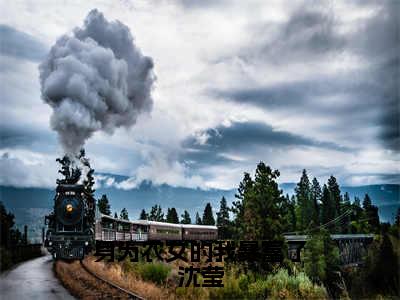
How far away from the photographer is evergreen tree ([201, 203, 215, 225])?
3501 inches

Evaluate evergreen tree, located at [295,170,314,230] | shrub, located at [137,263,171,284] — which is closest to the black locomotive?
shrub, located at [137,263,171,284]

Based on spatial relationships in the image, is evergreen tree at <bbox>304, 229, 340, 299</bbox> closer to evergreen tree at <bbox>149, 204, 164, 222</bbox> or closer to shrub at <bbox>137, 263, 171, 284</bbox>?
shrub at <bbox>137, 263, 171, 284</bbox>

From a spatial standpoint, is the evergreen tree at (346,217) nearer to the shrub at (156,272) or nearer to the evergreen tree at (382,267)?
the evergreen tree at (382,267)

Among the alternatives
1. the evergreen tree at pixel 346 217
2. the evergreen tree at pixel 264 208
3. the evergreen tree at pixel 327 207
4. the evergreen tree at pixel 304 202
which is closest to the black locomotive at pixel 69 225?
the evergreen tree at pixel 264 208

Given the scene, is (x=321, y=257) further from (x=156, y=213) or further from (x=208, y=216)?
(x=208, y=216)

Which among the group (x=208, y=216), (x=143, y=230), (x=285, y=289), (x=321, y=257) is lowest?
(x=321, y=257)

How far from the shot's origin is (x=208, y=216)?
90812 millimetres

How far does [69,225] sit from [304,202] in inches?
1981

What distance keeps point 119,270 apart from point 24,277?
205 inches

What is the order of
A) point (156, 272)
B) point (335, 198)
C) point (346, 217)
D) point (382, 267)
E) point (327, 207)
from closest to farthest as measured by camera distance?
point (382, 267) < point (156, 272) < point (327, 207) < point (346, 217) < point (335, 198)

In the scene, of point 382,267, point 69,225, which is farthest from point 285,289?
point 69,225

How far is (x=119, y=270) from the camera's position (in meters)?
20.0

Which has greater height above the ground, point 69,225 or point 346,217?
point 346,217

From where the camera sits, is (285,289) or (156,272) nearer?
(285,289)
